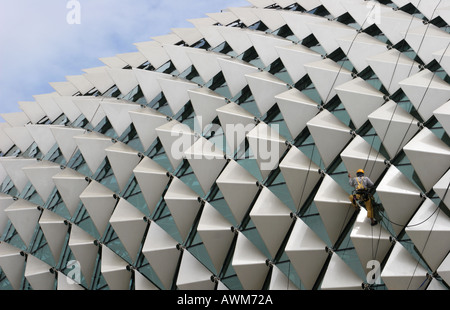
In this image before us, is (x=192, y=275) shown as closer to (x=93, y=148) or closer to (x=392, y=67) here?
(x=93, y=148)

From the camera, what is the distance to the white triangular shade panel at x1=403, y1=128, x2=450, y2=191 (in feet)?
64.7

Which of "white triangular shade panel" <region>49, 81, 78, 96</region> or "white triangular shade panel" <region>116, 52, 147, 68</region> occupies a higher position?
"white triangular shade panel" <region>116, 52, 147, 68</region>

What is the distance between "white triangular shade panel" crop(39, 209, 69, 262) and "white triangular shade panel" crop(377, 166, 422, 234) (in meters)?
16.9

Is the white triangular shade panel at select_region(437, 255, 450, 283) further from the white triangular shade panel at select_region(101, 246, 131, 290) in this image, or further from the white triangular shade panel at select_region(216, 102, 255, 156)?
the white triangular shade panel at select_region(101, 246, 131, 290)

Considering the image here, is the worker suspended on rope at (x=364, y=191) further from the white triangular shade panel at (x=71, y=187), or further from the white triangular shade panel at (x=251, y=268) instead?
the white triangular shade panel at (x=71, y=187)

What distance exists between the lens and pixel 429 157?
786 inches

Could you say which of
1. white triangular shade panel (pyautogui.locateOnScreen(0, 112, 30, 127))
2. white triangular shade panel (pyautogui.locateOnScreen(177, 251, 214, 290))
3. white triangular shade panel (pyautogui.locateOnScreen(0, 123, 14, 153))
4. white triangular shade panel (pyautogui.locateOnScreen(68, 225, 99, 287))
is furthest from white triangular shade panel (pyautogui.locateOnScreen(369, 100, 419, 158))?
white triangular shade panel (pyautogui.locateOnScreen(0, 112, 30, 127))

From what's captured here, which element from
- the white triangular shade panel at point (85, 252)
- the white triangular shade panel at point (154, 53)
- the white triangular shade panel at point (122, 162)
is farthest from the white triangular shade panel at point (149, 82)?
the white triangular shade panel at point (85, 252)

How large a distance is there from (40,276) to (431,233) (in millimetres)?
19963

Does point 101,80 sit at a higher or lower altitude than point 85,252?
higher

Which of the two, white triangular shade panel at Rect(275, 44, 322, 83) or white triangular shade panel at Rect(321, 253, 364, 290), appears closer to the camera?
white triangular shade panel at Rect(321, 253, 364, 290)

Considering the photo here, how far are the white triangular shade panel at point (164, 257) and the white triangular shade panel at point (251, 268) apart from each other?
3.45 meters

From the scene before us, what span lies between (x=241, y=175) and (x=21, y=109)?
2359 cm

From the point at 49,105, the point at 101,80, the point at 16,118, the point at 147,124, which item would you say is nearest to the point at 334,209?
the point at 147,124
